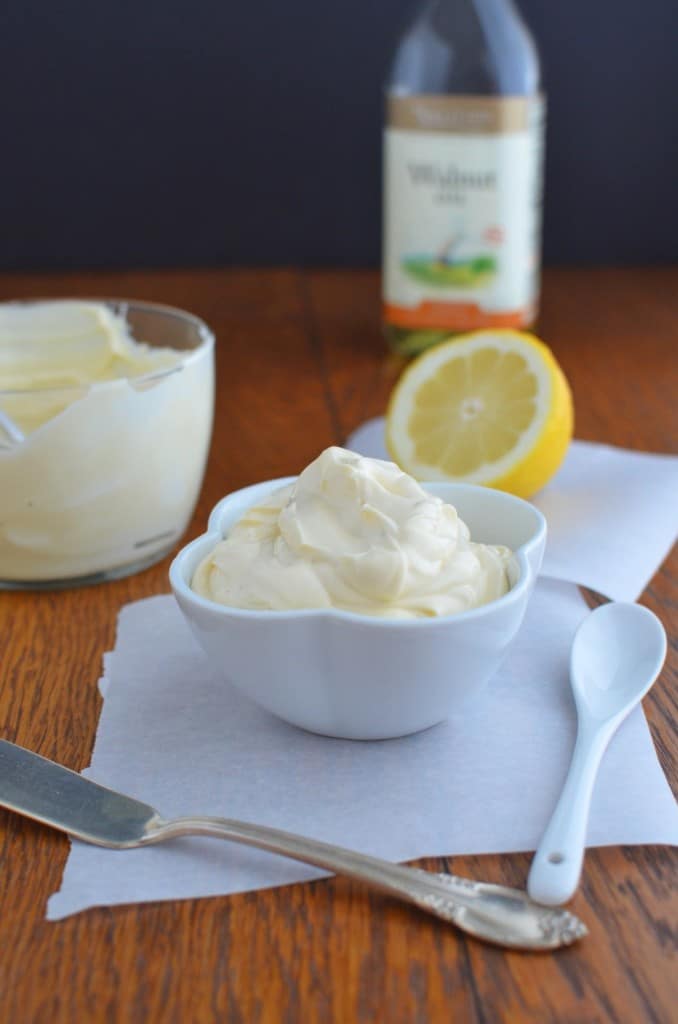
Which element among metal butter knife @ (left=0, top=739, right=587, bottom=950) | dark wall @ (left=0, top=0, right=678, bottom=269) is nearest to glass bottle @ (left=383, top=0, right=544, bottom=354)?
dark wall @ (left=0, top=0, right=678, bottom=269)

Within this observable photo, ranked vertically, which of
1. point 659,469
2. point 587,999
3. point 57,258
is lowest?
point 57,258

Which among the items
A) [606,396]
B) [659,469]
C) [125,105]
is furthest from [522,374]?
[125,105]

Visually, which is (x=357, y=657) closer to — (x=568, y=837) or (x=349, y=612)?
(x=349, y=612)

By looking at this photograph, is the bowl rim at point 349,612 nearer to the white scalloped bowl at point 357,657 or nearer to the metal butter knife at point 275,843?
the white scalloped bowl at point 357,657

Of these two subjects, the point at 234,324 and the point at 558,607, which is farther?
the point at 234,324

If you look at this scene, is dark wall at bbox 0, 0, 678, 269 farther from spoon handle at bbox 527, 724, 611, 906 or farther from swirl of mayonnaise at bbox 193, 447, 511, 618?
spoon handle at bbox 527, 724, 611, 906

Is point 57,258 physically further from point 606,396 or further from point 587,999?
point 587,999

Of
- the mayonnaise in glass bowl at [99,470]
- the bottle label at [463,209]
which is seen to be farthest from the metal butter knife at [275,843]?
the bottle label at [463,209]
